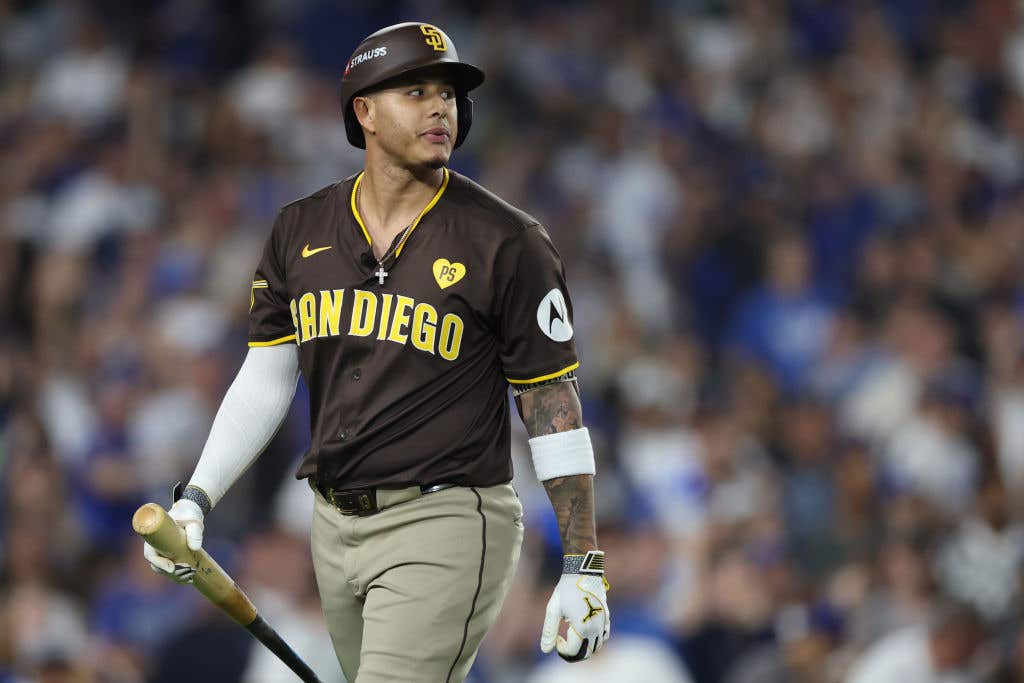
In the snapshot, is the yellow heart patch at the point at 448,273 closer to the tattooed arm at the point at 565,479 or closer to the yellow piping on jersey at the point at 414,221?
the yellow piping on jersey at the point at 414,221

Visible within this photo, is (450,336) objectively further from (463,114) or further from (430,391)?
(463,114)

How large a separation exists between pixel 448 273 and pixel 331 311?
28cm

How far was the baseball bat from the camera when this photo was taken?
3311 mm

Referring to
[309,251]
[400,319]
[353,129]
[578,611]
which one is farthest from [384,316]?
[578,611]

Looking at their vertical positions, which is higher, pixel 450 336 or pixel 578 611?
pixel 450 336

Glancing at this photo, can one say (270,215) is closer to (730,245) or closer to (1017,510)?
(730,245)

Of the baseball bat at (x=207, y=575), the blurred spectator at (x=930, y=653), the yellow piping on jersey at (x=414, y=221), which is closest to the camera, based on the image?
the baseball bat at (x=207, y=575)

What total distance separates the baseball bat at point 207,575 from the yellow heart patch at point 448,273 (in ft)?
2.53

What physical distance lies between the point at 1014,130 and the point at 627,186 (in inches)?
100

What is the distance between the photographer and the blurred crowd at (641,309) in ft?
20.3

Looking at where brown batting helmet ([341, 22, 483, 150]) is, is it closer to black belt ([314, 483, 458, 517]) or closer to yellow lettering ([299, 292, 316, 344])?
yellow lettering ([299, 292, 316, 344])

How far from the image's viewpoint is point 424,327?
11.3 ft

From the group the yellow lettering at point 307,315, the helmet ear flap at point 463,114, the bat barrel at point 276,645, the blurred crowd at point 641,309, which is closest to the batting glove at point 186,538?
the bat barrel at point 276,645

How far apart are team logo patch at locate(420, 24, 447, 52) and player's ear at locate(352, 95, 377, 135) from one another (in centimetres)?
19
